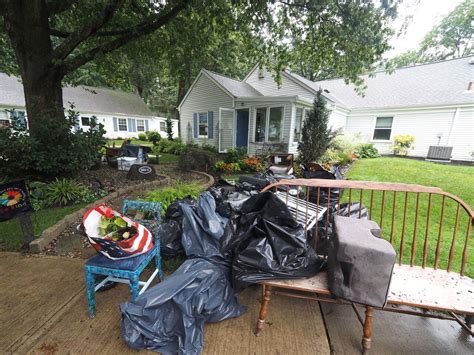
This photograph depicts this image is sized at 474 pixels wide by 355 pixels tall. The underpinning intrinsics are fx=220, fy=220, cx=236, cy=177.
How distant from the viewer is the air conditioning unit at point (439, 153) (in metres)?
10.8

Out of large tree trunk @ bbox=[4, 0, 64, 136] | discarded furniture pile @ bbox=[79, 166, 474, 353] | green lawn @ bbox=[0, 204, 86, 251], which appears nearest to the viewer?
discarded furniture pile @ bbox=[79, 166, 474, 353]

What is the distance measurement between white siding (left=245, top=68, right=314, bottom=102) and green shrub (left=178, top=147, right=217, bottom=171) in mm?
6344

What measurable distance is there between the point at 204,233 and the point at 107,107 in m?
23.8

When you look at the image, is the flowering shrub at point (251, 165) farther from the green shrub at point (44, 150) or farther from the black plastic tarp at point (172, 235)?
the black plastic tarp at point (172, 235)

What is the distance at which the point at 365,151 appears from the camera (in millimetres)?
11883

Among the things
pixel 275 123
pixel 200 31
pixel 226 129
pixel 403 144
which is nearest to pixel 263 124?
pixel 275 123

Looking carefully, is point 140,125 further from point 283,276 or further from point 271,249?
point 283,276

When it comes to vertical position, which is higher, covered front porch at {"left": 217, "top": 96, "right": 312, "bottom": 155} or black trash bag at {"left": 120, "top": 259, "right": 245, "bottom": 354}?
covered front porch at {"left": 217, "top": 96, "right": 312, "bottom": 155}

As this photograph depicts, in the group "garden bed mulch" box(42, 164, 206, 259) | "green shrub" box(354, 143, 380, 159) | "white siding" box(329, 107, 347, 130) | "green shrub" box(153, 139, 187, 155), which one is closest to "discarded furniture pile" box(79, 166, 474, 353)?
"garden bed mulch" box(42, 164, 206, 259)

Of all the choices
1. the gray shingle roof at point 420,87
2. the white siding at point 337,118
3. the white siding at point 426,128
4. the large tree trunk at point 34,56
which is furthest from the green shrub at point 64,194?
the white siding at point 426,128

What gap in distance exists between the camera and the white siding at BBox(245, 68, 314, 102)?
12078 millimetres

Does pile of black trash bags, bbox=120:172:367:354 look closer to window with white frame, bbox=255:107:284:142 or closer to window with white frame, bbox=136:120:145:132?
window with white frame, bbox=255:107:284:142

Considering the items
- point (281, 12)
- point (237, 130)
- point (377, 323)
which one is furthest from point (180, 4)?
point (237, 130)

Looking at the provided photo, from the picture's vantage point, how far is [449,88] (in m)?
11.5
